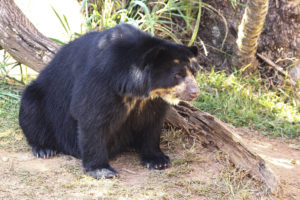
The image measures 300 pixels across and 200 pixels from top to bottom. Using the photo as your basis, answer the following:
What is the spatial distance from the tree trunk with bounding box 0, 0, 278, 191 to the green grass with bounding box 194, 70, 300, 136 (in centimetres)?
114

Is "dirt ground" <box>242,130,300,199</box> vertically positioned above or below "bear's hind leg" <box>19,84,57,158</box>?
below

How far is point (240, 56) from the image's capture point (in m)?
6.30

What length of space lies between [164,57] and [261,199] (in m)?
1.48

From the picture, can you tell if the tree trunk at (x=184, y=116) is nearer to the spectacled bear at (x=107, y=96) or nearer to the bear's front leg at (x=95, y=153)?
the spectacled bear at (x=107, y=96)

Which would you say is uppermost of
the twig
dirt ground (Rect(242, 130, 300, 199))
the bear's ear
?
the bear's ear

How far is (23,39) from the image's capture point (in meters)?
5.05

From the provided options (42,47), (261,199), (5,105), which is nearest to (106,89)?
(261,199)

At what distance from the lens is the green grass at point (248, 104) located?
17.6 feet

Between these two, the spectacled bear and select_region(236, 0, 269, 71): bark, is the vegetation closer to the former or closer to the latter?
select_region(236, 0, 269, 71): bark

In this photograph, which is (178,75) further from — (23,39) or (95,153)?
(23,39)

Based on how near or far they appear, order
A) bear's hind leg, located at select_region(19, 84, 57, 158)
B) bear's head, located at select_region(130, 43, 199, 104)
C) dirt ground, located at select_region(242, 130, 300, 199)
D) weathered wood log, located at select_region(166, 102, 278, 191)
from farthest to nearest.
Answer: bear's hind leg, located at select_region(19, 84, 57, 158)
dirt ground, located at select_region(242, 130, 300, 199)
weathered wood log, located at select_region(166, 102, 278, 191)
bear's head, located at select_region(130, 43, 199, 104)

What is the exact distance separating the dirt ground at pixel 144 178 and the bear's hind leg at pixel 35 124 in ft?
0.46

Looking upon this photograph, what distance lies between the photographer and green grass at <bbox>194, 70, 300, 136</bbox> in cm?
535

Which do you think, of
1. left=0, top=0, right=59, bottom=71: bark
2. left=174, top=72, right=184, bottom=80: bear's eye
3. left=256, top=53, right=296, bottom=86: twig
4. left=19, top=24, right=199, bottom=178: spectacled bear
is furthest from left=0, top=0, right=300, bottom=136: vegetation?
left=174, top=72, right=184, bottom=80: bear's eye
